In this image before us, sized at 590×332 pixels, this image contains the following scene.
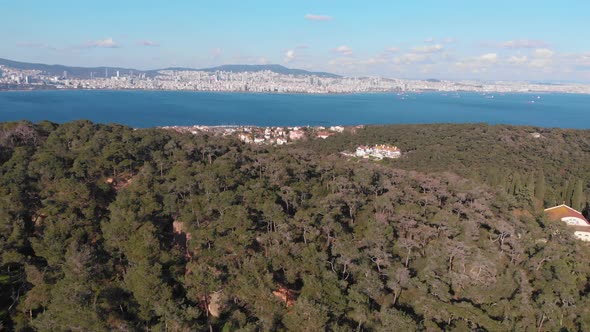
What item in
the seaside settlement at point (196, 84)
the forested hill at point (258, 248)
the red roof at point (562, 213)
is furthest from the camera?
the seaside settlement at point (196, 84)

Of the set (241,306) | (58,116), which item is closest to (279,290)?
(241,306)

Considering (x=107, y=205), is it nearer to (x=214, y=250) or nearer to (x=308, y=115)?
(x=214, y=250)

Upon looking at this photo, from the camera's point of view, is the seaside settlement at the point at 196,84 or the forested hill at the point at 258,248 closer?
the forested hill at the point at 258,248

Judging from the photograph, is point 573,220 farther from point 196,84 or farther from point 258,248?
point 196,84

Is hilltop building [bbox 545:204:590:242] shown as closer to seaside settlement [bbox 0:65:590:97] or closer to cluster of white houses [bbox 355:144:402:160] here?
cluster of white houses [bbox 355:144:402:160]

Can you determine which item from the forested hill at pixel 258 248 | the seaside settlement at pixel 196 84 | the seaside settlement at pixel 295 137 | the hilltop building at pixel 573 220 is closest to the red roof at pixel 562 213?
the hilltop building at pixel 573 220

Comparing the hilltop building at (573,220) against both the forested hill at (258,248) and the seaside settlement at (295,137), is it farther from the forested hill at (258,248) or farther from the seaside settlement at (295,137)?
the seaside settlement at (295,137)

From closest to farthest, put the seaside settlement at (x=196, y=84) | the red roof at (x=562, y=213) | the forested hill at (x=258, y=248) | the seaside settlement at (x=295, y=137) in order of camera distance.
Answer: the forested hill at (x=258, y=248) → the red roof at (x=562, y=213) → the seaside settlement at (x=295, y=137) → the seaside settlement at (x=196, y=84)

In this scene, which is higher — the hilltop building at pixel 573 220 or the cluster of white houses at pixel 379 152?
the cluster of white houses at pixel 379 152
